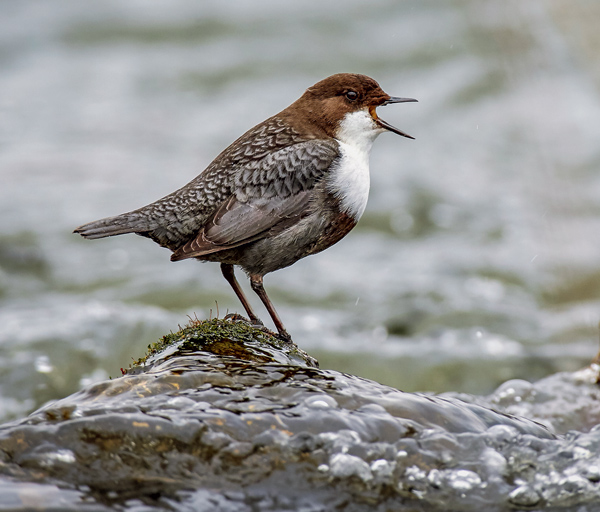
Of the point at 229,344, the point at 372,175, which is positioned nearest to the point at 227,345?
the point at 229,344

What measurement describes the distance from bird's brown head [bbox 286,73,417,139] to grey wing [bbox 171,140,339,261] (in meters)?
0.23

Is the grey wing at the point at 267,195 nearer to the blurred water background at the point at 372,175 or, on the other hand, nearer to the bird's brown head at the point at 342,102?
the bird's brown head at the point at 342,102

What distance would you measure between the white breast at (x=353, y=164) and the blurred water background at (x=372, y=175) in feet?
9.35

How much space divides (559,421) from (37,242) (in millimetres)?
6964

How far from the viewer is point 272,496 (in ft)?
9.46

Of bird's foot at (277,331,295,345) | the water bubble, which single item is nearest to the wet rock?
the water bubble

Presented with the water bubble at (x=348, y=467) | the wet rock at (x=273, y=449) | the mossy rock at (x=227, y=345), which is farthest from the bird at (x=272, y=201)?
the water bubble at (x=348, y=467)

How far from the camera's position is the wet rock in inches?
112

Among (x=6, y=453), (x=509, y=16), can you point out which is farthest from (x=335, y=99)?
(x=509, y=16)

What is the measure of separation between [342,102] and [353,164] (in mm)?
380

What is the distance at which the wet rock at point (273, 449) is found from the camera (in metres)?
2.83

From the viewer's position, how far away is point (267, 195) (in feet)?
13.4

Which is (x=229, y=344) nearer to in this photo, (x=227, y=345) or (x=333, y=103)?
(x=227, y=345)

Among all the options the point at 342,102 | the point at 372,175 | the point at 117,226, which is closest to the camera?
the point at 117,226
